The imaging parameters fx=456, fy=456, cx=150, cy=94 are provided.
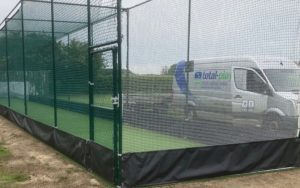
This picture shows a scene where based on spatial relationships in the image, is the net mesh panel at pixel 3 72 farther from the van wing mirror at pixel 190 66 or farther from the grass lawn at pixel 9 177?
the van wing mirror at pixel 190 66

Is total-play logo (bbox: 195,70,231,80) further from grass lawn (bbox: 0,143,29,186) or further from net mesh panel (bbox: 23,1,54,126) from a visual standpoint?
grass lawn (bbox: 0,143,29,186)

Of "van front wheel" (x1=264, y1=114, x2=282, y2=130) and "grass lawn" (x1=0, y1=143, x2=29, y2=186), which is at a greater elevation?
"van front wheel" (x1=264, y1=114, x2=282, y2=130)

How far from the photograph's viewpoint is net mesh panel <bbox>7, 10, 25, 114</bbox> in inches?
519

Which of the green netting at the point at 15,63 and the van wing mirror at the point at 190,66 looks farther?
the green netting at the point at 15,63

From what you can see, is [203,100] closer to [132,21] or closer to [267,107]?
[267,107]

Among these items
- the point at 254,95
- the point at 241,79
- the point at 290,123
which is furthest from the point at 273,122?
the point at 241,79

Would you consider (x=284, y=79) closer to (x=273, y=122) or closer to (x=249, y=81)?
(x=249, y=81)

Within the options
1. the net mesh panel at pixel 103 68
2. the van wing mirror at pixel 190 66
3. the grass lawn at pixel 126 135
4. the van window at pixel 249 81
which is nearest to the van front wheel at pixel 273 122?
the van window at pixel 249 81

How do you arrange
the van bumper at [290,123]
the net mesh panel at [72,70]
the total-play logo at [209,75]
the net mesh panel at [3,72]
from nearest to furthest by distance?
the van bumper at [290,123], the net mesh panel at [72,70], the total-play logo at [209,75], the net mesh panel at [3,72]

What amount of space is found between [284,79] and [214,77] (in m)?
1.52

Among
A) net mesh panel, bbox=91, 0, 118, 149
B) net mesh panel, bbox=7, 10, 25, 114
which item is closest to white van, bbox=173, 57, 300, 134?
net mesh panel, bbox=91, 0, 118, 149

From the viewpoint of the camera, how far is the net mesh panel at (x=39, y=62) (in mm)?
10031

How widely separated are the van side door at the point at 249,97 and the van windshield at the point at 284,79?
177 millimetres

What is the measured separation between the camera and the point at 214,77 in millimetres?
8547
